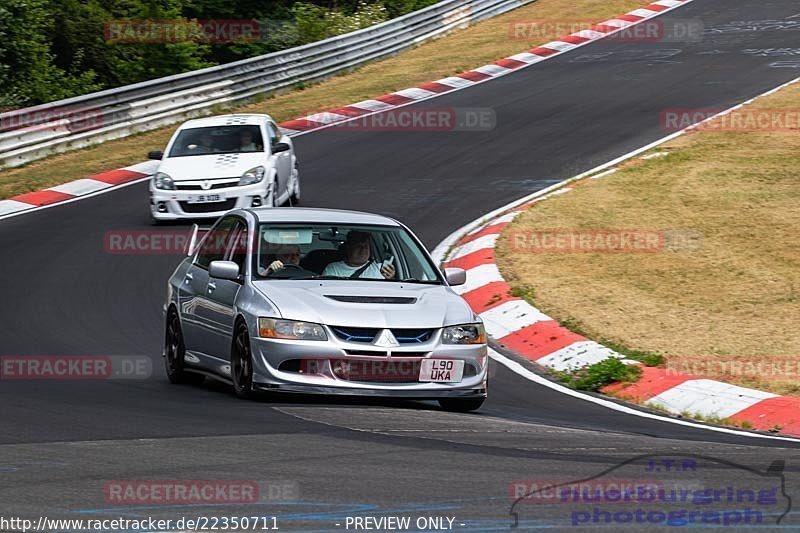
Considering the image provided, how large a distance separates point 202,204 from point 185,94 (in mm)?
9498

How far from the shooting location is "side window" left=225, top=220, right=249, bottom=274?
10445 millimetres

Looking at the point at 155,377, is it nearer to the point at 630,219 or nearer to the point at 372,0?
the point at 630,219

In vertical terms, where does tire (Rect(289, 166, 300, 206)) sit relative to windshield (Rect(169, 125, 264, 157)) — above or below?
below

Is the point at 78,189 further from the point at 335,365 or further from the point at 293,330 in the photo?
the point at 335,365

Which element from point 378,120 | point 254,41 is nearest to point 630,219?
point 378,120

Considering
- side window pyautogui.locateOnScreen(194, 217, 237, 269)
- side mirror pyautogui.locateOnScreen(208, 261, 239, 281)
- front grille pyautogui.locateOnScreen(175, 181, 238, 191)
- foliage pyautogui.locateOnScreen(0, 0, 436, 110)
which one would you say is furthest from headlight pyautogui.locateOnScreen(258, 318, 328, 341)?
foliage pyautogui.locateOnScreen(0, 0, 436, 110)

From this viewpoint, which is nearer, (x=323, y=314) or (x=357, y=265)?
(x=323, y=314)

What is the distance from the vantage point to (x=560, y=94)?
27766mm

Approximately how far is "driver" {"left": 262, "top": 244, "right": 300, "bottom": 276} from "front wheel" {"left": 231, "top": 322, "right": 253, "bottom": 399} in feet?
1.98

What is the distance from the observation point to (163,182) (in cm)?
1895

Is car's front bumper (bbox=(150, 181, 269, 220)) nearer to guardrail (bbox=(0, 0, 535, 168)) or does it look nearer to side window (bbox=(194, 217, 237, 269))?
guardrail (bbox=(0, 0, 535, 168))

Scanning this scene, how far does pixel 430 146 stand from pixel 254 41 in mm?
13251

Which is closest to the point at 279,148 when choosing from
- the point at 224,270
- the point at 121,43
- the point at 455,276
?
the point at 455,276

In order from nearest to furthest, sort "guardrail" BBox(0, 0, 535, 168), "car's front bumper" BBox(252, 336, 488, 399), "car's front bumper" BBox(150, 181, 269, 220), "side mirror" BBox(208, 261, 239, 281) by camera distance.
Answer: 1. "car's front bumper" BBox(252, 336, 488, 399)
2. "side mirror" BBox(208, 261, 239, 281)
3. "car's front bumper" BBox(150, 181, 269, 220)
4. "guardrail" BBox(0, 0, 535, 168)
